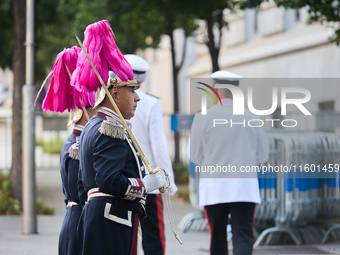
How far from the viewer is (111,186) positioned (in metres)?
3.95

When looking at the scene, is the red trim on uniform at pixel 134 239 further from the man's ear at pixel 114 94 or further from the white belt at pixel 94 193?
the man's ear at pixel 114 94

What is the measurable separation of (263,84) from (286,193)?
11487 mm

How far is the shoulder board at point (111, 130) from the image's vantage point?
158 inches

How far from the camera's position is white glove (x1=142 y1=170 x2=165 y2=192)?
4133mm

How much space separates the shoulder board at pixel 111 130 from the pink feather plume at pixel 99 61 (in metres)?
0.35

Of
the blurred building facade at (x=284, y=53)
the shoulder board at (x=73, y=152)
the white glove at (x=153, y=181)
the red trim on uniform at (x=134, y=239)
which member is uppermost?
the blurred building facade at (x=284, y=53)

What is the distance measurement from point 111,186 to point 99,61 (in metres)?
0.80

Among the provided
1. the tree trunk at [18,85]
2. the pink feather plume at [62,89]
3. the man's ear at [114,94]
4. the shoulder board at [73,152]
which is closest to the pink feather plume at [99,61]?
the man's ear at [114,94]

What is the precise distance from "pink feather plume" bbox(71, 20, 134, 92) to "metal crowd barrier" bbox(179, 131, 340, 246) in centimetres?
445

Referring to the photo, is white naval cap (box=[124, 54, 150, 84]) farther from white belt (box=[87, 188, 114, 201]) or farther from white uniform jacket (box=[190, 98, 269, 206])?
white belt (box=[87, 188, 114, 201])

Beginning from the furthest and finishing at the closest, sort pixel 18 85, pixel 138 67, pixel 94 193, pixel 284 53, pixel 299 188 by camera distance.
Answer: pixel 284 53 < pixel 18 85 < pixel 299 188 < pixel 138 67 < pixel 94 193

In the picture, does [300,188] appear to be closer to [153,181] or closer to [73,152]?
[73,152]

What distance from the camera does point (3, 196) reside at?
39.3 feet

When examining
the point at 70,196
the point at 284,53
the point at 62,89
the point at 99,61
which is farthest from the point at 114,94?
the point at 284,53
